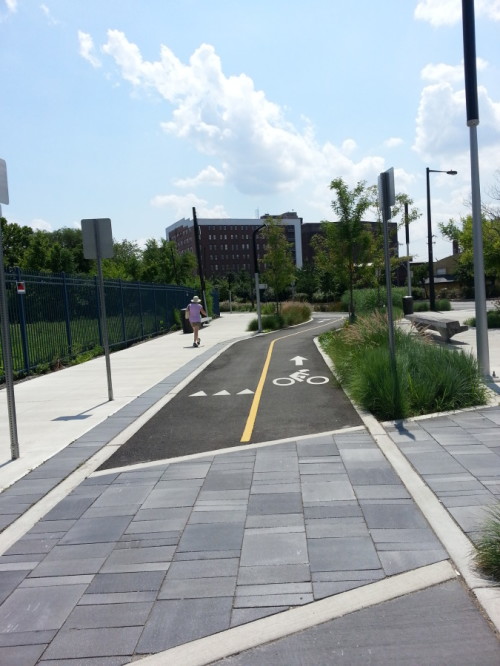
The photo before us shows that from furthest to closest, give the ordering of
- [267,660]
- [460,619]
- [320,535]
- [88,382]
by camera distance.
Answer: [88,382] → [320,535] → [460,619] → [267,660]

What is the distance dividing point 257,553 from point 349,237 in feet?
70.5

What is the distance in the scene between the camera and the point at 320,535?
4277mm

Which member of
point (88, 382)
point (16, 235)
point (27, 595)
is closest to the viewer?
point (27, 595)

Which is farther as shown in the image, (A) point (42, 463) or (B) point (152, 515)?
(A) point (42, 463)

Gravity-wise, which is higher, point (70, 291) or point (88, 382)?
point (70, 291)

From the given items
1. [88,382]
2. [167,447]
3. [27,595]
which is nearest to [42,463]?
[167,447]

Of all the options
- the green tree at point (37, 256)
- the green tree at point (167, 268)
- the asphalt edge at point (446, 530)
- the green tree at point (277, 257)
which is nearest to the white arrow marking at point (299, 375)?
the asphalt edge at point (446, 530)

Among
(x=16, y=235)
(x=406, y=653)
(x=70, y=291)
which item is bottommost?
(x=406, y=653)

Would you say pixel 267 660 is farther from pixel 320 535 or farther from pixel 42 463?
pixel 42 463

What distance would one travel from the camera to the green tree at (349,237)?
2442 centimetres

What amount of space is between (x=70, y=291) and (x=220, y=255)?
466 ft

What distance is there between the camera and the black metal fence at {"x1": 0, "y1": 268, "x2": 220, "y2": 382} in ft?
43.2

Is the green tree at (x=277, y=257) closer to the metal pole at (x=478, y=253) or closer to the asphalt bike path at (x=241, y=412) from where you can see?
the asphalt bike path at (x=241, y=412)

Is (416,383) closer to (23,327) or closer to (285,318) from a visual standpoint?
(23,327)
